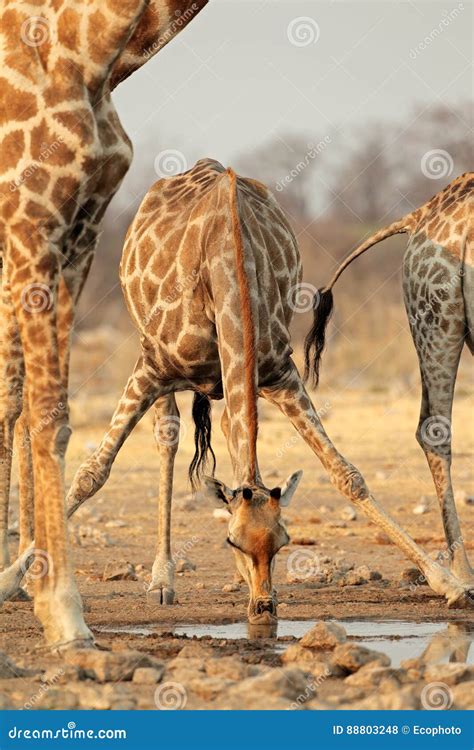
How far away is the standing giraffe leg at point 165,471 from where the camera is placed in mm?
8438

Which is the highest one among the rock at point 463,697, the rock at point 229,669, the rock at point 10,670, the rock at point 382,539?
the rock at point 463,697

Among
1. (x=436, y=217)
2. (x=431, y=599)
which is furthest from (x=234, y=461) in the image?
(x=436, y=217)

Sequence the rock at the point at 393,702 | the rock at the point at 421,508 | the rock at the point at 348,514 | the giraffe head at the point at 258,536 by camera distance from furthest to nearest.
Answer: the rock at the point at 421,508 < the rock at the point at 348,514 < the giraffe head at the point at 258,536 < the rock at the point at 393,702

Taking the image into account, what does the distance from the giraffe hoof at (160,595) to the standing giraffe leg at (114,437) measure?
61cm

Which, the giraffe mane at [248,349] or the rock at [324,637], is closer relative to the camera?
the rock at [324,637]

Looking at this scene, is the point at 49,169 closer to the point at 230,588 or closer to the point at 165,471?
the point at 230,588

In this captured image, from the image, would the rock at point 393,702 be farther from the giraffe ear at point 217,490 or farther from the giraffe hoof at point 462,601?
the giraffe hoof at point 462,601

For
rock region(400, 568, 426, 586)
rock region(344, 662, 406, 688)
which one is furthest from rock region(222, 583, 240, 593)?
rock region(344, 662, 406, 688)

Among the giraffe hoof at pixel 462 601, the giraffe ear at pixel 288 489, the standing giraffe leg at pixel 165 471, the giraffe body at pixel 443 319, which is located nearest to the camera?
the giraffe ear at pixel 288 489

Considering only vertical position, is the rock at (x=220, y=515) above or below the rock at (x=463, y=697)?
below

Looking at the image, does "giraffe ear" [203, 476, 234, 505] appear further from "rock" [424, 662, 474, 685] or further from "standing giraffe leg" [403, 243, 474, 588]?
"standing giraffe leg" [403, 243, 474, 588]

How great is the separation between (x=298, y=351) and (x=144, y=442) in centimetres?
746

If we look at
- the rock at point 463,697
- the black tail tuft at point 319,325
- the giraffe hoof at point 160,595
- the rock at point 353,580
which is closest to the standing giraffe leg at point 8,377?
the giraffe hoof at point 160,595

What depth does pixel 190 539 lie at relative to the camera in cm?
1027
